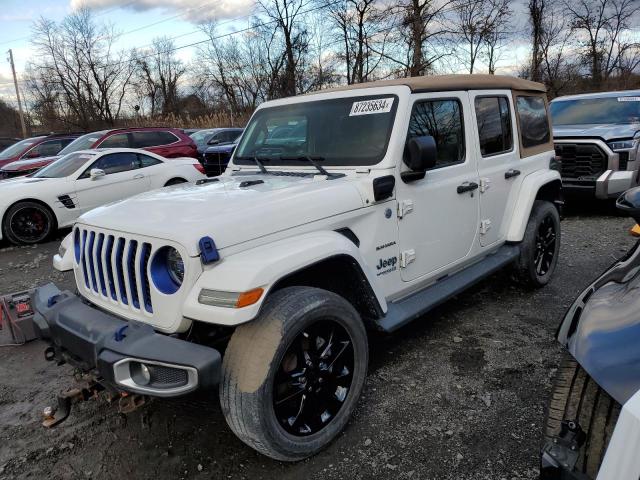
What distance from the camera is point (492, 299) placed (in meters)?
4.79

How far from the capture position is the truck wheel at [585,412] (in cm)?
146

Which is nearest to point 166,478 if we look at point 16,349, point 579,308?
point 579,308

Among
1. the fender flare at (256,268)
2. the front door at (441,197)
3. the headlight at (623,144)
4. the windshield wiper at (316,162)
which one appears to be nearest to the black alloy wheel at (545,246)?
the front door at (441,197)

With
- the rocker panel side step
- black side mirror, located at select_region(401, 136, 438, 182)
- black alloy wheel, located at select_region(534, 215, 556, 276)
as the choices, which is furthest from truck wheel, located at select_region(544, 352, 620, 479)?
black alloy wheel, located at select_region(534, 215, 556, 276)

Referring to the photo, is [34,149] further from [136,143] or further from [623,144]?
[623,144]

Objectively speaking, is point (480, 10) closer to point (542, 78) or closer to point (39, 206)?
point (542, 78)

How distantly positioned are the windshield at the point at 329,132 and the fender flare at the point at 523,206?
1.82m

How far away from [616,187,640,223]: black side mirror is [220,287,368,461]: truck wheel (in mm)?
1486

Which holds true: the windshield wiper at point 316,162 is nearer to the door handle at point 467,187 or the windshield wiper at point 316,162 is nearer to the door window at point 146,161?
the door handle at point 467,187

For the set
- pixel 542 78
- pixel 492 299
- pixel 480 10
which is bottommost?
pixel 492 299

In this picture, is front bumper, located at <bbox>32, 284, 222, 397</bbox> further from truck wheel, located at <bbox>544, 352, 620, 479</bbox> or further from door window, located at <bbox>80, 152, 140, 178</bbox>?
door window, located at <bbox>80, 152, 140, 178</bbox>

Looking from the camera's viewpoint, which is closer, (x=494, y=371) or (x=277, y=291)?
(x=277, y=291)

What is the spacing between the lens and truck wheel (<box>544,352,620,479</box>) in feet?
4.80

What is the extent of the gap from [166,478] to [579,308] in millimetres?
2158
